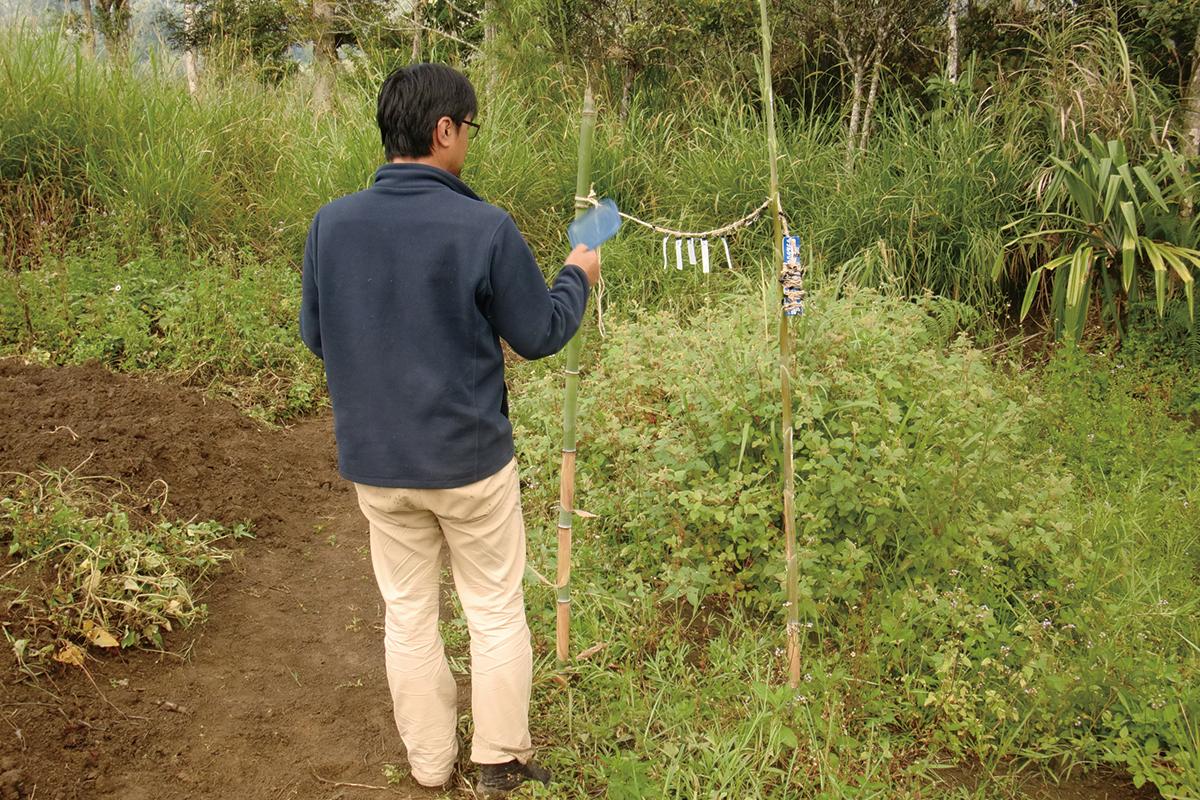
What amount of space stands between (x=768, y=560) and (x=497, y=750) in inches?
51.0

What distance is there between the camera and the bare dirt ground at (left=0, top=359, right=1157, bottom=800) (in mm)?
2516

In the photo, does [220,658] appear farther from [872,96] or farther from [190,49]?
[190,49]

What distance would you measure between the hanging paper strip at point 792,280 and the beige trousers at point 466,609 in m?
0.90

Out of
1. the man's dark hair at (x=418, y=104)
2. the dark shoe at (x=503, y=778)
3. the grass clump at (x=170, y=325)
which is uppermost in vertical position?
the man's dark hair at (x=418, y=104)

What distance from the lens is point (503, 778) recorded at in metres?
2.42

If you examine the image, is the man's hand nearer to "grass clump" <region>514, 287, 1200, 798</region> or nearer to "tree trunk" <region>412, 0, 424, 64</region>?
"grass clump" <region>514, 287, 1200, 798</region>

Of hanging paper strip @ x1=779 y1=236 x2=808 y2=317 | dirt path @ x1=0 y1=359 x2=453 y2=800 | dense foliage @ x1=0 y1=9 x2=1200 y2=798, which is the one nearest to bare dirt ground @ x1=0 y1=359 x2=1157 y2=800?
dirt path @ x1=0 y1=359 x2=453 y2=800

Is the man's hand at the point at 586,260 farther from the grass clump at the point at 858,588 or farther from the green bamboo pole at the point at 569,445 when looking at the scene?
the grass clump at the point at 858,588

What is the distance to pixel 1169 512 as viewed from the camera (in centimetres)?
369

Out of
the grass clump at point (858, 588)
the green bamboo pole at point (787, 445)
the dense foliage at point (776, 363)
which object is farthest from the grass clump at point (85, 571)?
the green bamboo pole at point (787, 445)

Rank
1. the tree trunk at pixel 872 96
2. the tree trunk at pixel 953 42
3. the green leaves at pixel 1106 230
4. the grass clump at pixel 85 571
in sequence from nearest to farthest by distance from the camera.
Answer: the grass clump at pixel 85 571, the green leaves at pixel 1106 230, the tree trunk at pixel 953 42, the tree trunk at pixel 872 96

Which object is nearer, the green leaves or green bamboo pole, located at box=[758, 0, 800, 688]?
green bamboo pole, located at box=[758, 0, 800, 688]

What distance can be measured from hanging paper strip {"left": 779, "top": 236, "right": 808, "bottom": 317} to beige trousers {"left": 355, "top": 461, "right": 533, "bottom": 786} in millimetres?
897

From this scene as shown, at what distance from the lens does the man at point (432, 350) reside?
Result: 2002mm
